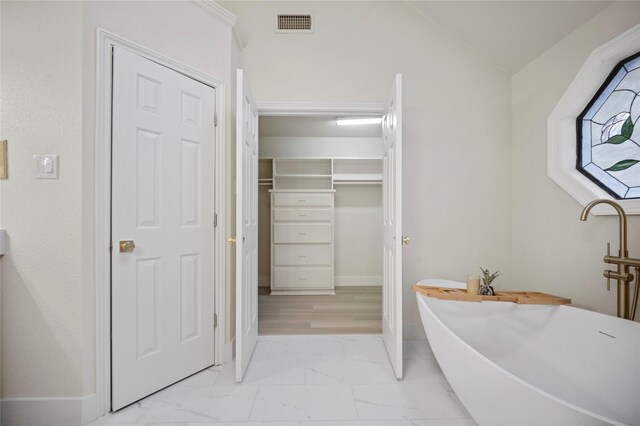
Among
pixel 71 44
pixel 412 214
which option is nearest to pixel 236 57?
pixel 71 44

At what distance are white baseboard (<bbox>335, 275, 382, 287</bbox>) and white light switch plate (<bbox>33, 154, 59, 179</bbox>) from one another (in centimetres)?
365

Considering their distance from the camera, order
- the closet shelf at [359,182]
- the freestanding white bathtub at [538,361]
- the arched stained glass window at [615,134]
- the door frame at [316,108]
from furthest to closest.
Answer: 1. the closet shelf at [359,182]
2. the door frame at [316,108]
3. the arched stained glass window at [615,134]
4. the freestanding white bathtub at [538,361]

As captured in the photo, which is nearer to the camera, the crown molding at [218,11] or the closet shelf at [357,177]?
the crown molding at [218,11]

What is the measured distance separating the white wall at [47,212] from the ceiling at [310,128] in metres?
2.29

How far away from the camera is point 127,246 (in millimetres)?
1700

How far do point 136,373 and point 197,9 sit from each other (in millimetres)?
2445

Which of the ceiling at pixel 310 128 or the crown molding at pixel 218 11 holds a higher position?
the crown molding at pixel 218 11

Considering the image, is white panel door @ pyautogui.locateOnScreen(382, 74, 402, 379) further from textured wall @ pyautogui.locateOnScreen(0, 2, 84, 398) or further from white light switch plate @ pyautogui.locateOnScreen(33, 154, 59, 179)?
white light switch plate @ pyautogui.locateOnScreen(33, 154, 59, 179)

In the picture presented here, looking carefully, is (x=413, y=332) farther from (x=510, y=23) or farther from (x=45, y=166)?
(x=45, y=166)

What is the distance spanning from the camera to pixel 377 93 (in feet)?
8.44

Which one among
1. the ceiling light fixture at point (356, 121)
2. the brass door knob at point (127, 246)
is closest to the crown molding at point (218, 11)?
the brass door knob at point (127, 246)

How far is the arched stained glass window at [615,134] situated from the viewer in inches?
67.7

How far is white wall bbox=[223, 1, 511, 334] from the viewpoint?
8.39ft

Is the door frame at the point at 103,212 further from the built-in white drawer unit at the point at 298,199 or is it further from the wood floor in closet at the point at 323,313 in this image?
the built-in white drawer unit at the point at 298,199
